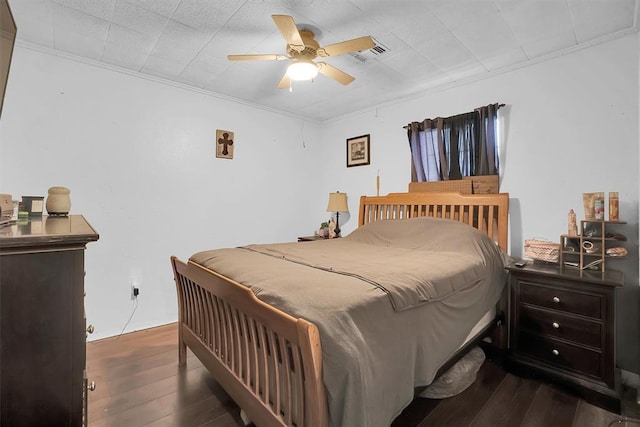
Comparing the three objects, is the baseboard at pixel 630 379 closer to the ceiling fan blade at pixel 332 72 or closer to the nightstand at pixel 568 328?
the nightstand at pixel 568 328

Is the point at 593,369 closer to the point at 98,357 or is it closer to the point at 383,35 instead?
the point at 383,35

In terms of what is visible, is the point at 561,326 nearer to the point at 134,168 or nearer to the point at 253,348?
the point at 253,348

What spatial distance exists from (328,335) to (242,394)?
2.47ft

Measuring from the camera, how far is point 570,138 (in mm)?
2498

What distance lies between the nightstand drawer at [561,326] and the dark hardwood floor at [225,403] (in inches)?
14.2

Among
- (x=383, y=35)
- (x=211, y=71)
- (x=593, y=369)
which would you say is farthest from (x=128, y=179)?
(x=593, y=369)

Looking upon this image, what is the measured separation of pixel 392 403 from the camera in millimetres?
1286

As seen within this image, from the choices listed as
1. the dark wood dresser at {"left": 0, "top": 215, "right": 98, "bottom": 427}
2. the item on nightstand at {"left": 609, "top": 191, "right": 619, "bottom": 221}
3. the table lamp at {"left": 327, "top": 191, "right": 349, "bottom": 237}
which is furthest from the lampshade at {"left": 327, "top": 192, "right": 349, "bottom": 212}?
the dark wood dresser at {"left": 0, "top": 215, "right": 98, "bottom": 427}

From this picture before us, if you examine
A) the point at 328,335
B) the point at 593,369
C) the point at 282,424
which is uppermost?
the point at 328,335

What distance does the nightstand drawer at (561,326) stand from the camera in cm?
196

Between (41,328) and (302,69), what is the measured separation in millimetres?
2038

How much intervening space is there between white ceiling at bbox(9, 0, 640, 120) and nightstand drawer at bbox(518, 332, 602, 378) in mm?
2200

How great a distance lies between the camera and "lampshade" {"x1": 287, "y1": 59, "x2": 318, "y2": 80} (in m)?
2.19

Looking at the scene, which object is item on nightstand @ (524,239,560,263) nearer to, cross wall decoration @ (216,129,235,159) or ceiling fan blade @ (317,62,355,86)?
ceiling fan blade @ (317,62,355,86)
